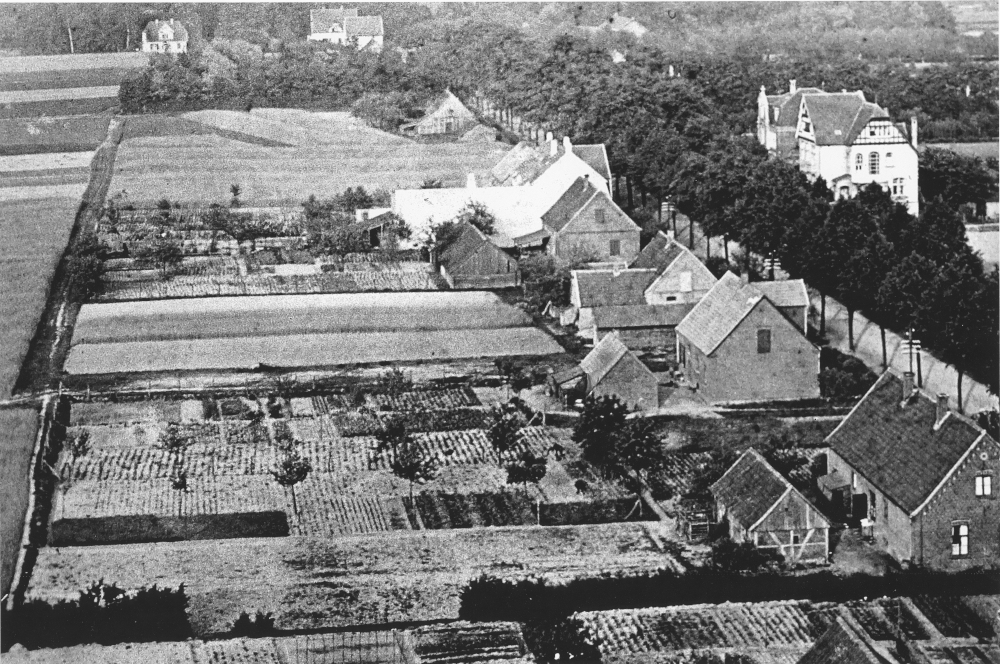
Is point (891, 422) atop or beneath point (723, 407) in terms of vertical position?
atop

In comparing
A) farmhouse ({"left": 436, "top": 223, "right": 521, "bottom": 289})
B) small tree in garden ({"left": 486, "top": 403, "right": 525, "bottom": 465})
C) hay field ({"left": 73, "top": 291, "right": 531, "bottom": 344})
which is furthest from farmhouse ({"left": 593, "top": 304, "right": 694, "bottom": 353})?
farmhouse ({"left": 436, "top": 223, "right": 521, "bottom": 289})

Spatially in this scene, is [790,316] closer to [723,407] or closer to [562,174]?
[723,407]

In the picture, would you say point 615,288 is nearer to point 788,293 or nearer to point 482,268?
point 788,293

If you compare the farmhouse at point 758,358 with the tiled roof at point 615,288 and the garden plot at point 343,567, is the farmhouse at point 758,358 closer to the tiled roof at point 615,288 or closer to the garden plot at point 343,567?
the tiled roof at point 615,288

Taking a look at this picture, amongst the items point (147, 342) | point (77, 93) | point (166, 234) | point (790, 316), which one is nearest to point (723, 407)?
point (790, 316)

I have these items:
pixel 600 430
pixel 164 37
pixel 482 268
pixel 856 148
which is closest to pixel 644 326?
pixel 482 268

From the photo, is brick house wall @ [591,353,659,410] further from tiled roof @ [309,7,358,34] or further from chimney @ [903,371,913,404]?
tiled roof @ [309,7,358,34]

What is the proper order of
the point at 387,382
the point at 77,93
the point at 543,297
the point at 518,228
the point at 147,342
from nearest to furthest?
the point at 387,382
the point at 147,342
the point at 543,297
the point at 518,228
the point at 77,93
